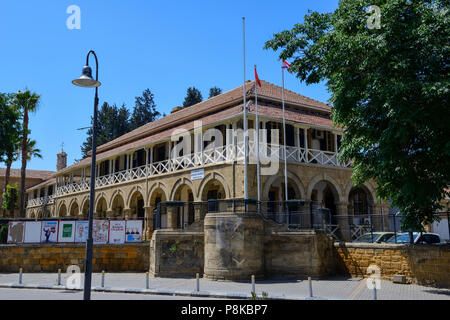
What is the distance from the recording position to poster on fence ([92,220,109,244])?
60.3 feet

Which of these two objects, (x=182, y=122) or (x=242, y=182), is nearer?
(x=242, y=182)

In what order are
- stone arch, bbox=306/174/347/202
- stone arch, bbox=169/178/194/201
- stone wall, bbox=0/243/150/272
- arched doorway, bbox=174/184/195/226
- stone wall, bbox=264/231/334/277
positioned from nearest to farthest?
stone wall, bbox=264/231/334/277 → stone wall, bbox=0/243/150/272 → stone arch, bbox=306/174/347/202 → stone arch, bbox=169/178/194/201 → arched doorway, bbox=174/184/195/226

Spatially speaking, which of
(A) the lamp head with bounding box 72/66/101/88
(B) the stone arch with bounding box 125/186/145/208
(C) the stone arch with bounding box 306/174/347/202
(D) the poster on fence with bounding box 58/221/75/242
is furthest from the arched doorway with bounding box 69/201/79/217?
(A) the lamp head with bounding box 72/66/101/88

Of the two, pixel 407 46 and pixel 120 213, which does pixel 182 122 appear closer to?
pixel 120 213

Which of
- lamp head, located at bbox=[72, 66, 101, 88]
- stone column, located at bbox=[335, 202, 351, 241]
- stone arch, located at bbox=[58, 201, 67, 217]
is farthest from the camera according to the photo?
stone arch, located at bbox=[58, 201, 67, 217]

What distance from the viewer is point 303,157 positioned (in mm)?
21844

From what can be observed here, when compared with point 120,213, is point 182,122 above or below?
above

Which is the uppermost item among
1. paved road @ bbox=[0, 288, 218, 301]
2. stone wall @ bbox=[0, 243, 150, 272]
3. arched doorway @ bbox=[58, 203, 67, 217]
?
arched doorway @ bbox=[58, 203, 67, 217]

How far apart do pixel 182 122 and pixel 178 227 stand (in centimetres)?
1083

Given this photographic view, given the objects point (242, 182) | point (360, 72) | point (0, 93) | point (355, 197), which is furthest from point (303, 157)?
point (0, 93)

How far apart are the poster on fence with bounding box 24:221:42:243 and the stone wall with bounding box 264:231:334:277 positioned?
1062 centimetres

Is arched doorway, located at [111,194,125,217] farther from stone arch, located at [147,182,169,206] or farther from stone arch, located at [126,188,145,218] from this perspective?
stone arch, located at [147,182,169,206]

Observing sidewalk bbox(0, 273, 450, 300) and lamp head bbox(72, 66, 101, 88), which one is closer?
lamp head bbox(72, 66, 101, 88)

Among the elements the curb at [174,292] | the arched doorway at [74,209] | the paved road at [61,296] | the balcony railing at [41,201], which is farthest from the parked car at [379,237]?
the balcony railing at [41,201]
